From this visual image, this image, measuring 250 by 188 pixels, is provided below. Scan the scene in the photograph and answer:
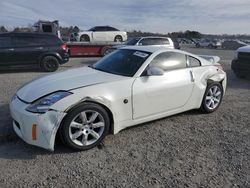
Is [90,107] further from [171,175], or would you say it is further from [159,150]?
[171,175]

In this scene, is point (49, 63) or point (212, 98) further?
point (49, 63)

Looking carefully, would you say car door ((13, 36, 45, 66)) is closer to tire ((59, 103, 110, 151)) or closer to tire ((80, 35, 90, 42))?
tire ((59, 103, 110, 151))

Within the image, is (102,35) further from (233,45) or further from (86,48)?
(233,45)

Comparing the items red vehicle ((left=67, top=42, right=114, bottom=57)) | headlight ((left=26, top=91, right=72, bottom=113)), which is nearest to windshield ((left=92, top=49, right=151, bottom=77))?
headlight ((left=26, top=91, right=72, bottom=113))

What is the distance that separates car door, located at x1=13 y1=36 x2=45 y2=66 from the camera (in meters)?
10.3

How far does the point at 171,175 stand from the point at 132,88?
1461 millimetres

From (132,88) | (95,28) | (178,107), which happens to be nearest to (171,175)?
(132,88)

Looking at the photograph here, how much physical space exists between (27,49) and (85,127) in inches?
312

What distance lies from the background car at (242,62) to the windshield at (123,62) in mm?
5968

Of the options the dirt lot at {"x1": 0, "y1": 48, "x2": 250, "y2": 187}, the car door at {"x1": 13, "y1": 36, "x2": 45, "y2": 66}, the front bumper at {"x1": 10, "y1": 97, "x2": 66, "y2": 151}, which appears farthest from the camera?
the car door at {"x1": 13, "y1": 36, "x2": 45, "y2": 66}

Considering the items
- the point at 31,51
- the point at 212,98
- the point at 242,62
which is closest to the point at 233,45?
the point at 242,62

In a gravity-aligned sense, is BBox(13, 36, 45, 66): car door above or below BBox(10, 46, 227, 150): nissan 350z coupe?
above

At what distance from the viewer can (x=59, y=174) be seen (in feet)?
10.2

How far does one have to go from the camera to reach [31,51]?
34.5ft
